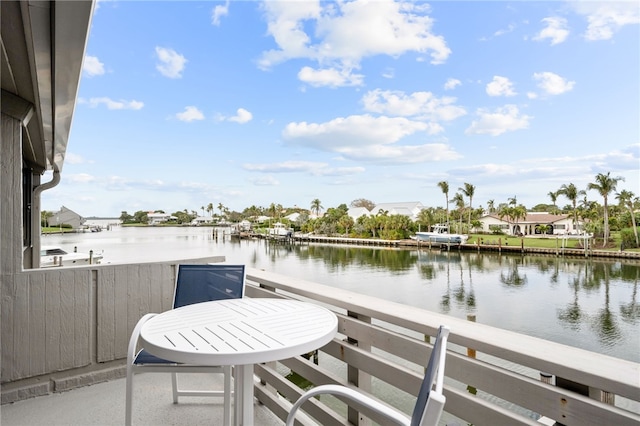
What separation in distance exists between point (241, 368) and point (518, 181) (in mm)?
63373

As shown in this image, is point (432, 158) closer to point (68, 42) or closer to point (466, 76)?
point (466, 76)

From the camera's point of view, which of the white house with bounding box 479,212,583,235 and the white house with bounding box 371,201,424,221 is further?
the white house with bounding box 371,201,424,221

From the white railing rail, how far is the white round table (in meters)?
0.16

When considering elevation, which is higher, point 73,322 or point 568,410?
point 568,410

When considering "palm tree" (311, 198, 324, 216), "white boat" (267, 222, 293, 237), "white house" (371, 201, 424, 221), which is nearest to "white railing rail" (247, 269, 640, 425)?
"white boat" (267, 222, 293, 237)

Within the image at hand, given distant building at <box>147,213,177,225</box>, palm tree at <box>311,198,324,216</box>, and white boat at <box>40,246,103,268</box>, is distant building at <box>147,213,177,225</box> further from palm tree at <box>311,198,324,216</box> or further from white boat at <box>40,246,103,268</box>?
white boat at <box>40,246,103,268</box>

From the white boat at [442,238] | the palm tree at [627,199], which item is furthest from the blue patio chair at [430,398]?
the palm tree at [627,199]

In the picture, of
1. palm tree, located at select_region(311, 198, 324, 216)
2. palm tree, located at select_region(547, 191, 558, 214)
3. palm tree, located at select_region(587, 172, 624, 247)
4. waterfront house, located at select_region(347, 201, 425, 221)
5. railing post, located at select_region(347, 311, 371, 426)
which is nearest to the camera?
railing post, located at select_region(347, 311, 371, 426)

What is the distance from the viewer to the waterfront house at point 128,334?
2.88ft

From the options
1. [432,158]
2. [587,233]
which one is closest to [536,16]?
[587,233]

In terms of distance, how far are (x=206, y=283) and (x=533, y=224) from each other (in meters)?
54.7

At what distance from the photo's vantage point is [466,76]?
4288 cm

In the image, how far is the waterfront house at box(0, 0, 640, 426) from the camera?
0.88 meters

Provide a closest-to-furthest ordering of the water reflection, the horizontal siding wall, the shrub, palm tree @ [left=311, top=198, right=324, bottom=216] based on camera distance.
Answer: the horizontal siding wall < the water reflection < the shrub < palm tree @ [left=311, top=198, right=324, bottom=216]
